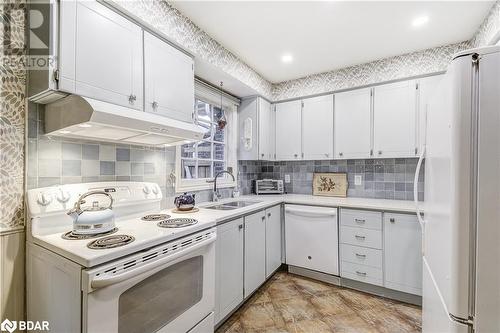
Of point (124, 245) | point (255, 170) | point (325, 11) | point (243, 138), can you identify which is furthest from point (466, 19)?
point (124, 245)

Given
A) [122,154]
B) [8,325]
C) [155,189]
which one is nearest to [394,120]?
[155,189]

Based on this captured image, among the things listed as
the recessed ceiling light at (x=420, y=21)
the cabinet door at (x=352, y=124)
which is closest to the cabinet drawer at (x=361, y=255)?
the cabinet door at (x=352, y=124)

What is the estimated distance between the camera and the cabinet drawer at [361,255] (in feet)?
7.66

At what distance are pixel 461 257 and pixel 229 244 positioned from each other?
145cm

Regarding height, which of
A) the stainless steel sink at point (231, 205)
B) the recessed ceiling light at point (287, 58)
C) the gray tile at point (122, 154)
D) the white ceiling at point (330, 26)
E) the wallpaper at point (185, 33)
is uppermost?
the white ceiling at point (330, 26)

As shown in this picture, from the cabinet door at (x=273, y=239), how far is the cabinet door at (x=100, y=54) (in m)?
1.76

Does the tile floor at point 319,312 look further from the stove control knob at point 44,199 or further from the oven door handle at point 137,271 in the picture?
the stove control knob at point 44,199

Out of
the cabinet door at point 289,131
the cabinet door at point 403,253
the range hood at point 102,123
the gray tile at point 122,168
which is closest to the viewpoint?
the range hood at point 102,123

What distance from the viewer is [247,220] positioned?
2.17 meters

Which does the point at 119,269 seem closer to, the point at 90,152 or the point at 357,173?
the point at 90,152

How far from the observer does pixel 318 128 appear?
3039mm

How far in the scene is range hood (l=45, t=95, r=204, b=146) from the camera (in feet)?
3.76

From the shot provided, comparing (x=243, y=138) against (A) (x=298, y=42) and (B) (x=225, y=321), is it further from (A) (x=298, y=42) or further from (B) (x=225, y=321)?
(B) (x=225, y=321)

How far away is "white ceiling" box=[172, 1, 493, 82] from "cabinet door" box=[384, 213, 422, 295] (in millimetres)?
1749
